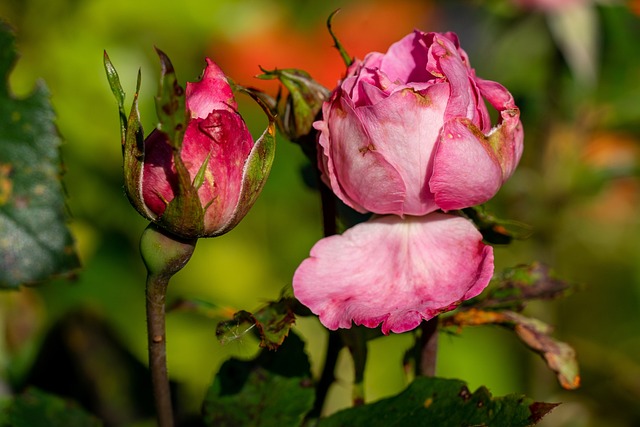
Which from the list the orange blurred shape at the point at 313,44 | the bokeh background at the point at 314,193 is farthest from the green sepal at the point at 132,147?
the orange blurred shape at the point at 313,44

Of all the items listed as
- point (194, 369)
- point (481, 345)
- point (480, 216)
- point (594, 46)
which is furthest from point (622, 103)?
point (480, 216)

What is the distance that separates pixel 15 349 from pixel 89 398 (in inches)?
3.7

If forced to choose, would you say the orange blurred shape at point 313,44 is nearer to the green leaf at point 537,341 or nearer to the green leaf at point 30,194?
the green leaf at point 30,194

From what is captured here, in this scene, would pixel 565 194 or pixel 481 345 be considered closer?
pixel 565 194

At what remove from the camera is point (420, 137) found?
0.51 metres

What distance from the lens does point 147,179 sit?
46 centimetres

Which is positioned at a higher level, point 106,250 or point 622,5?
point 622,5

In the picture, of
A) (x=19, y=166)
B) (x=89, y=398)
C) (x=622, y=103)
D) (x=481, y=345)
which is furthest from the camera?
(x=481, y=345)

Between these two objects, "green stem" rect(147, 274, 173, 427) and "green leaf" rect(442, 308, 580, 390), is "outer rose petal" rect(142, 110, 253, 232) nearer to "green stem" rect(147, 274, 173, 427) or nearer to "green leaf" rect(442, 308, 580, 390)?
"green stem" rect(147, 274, 173, 427)

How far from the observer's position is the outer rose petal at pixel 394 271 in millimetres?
490

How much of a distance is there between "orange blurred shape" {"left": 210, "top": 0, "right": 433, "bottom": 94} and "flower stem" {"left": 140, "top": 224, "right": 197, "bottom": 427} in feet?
3.83

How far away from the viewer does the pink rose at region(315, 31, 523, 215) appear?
0.50 m

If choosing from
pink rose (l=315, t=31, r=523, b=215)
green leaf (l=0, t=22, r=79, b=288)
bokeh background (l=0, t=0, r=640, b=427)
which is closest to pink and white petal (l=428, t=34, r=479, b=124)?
pink rose (l=315, t=31, r=523, b=215)

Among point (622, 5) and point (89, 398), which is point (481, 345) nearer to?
point (622, 5)
